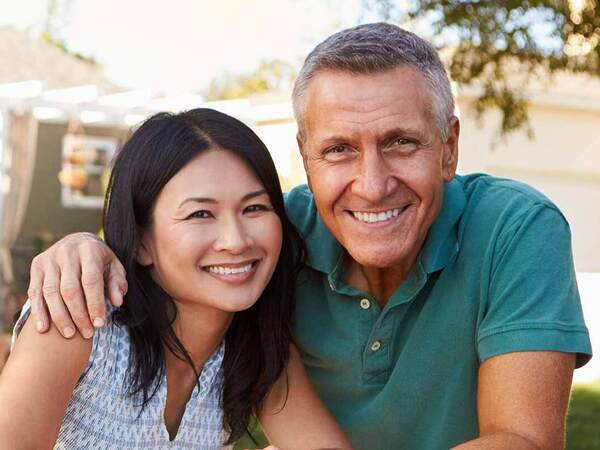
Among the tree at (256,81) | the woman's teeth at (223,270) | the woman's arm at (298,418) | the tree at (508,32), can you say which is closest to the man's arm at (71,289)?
the woman's teeth at (223,270)

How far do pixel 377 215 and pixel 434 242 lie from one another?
8.3 inches

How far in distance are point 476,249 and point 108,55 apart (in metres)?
36.0

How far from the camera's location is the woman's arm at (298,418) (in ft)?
9.64

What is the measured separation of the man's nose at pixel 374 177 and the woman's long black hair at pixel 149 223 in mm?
287

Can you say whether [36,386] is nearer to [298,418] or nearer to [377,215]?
[298,418]

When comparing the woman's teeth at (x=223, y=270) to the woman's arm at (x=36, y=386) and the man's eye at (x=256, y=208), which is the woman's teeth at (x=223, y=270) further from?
the woman's arm at (x=36, y=386)

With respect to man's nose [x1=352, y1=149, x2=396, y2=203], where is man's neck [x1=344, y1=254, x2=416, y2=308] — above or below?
below

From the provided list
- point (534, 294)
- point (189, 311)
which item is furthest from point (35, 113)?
point (534, 294)

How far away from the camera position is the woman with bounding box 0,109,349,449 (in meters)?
2.75

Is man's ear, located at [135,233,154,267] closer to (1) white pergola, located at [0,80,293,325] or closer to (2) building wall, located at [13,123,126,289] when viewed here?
(1) white pergola, located at [0,80,293,325]

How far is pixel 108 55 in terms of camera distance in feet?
123

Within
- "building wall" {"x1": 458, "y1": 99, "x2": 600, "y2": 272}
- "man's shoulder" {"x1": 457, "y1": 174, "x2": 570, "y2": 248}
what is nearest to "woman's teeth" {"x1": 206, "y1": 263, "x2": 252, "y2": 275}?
"man's shoulder" {"x1": 457, "y1": 174, "x2": 570, "y2": 248}

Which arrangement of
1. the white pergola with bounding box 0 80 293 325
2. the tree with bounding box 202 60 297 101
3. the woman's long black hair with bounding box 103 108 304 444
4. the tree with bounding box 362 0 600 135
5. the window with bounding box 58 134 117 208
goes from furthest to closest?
the tree with bounding box 202 60 297 101
the window with bounding box 58 134 117 208
the white pergola with bounding box 0 80 293 325
the tree with bounding box 362 0 600 135
the woman's long black hair with bounding box 103 108 304 444

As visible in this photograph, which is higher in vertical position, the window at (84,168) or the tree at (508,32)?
the tree at (508,32)
